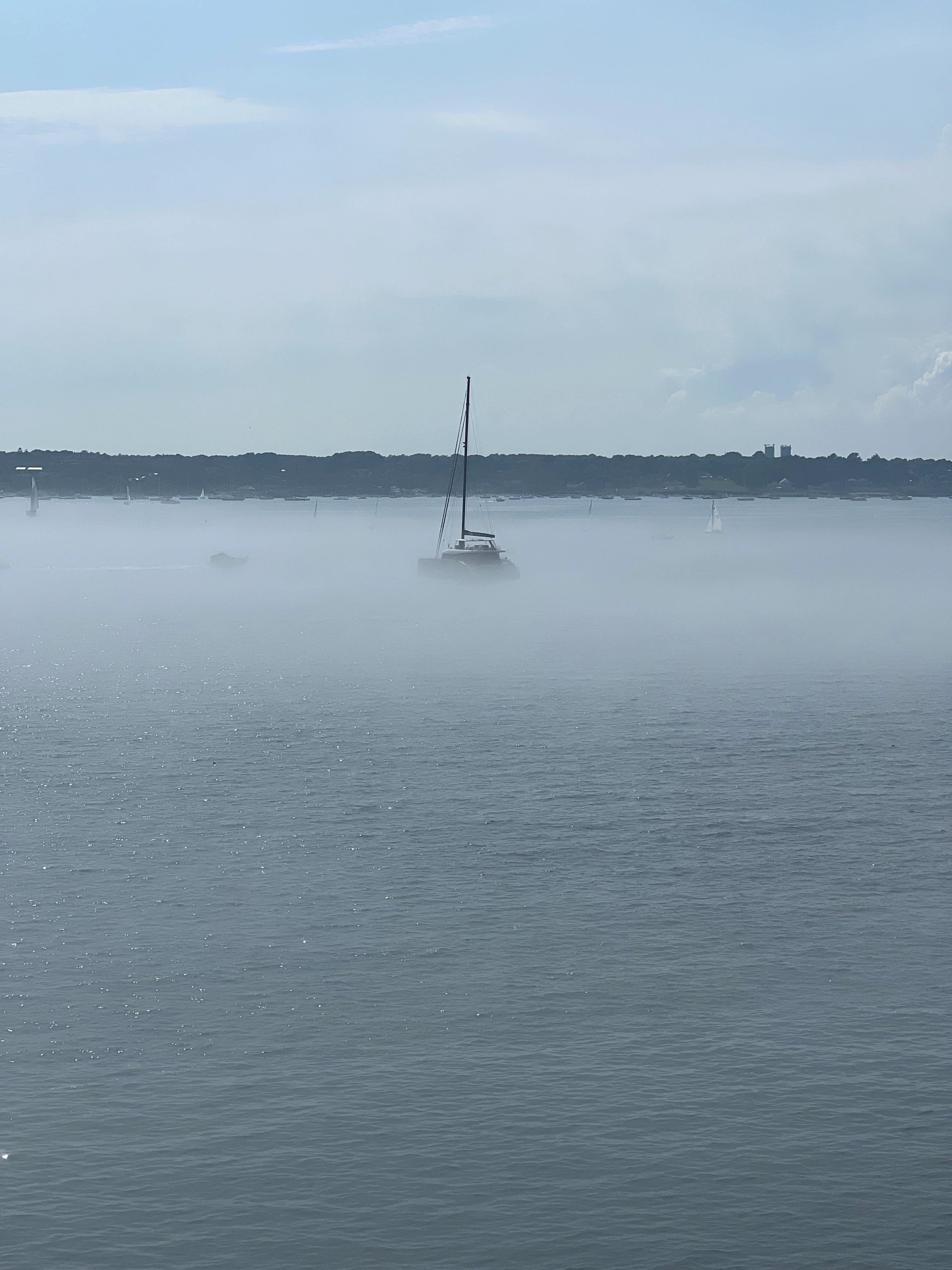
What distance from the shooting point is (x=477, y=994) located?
39.7m

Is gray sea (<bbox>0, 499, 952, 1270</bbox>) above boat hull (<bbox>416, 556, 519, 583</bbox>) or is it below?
below

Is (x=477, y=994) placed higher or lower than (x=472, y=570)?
lower

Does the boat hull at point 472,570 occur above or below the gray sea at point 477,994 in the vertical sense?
above

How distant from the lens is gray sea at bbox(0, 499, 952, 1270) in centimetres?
2809

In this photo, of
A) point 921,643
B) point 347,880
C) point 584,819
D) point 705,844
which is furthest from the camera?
point 921,643

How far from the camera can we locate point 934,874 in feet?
170

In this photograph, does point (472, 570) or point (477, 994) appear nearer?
point (477, 994)

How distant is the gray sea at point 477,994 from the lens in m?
28.1

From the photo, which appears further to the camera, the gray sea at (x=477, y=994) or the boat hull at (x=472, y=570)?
the boat hull at (x=472, y=570)

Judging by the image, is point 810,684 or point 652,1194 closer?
point 652,1194

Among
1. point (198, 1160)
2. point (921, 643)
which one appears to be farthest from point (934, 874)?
point (921, 643)

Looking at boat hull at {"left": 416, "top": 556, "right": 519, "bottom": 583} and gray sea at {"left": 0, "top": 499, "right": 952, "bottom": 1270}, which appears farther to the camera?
boat hull at {"left": 416, "top": 556, "right": 519, "bottom": 583}

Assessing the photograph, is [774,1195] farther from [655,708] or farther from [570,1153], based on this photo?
[655,708]

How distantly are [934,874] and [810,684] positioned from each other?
180 feet
